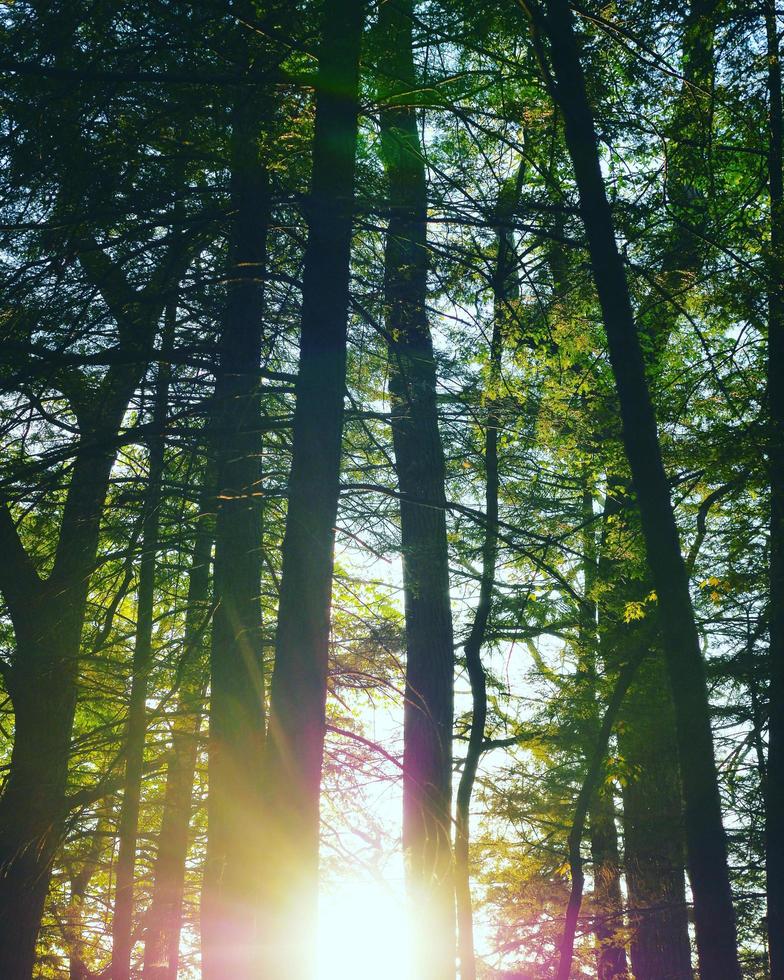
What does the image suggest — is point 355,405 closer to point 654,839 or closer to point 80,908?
point 80,908

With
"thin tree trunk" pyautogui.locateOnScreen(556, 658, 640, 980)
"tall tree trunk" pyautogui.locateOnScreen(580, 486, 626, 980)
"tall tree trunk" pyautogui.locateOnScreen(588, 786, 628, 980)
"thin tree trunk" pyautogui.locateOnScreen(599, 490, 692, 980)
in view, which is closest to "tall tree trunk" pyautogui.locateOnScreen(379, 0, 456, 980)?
"thin tree trunk" pyautogui.locateOnScreen(556, 658, 640, 980)

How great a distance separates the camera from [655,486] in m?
5.47

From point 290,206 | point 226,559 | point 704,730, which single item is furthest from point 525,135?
point 704,730

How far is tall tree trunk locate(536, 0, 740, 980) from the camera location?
194 inches

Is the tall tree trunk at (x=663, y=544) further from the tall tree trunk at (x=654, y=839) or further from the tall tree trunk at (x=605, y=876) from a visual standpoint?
the tall tree trunk at (x=654, y=839)

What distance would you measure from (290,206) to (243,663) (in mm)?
3542

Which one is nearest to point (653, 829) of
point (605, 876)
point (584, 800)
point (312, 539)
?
point (605, 876)

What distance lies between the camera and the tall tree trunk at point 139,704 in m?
6.25

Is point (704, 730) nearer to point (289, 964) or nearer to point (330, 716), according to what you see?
point (289, 964)

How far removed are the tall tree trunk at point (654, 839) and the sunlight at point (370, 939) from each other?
456 centimetres

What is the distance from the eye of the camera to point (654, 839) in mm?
12492

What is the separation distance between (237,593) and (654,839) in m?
9.24

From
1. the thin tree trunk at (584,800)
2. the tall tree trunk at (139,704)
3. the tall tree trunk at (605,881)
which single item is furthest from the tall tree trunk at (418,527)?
the tall tree trunk at (605,881)

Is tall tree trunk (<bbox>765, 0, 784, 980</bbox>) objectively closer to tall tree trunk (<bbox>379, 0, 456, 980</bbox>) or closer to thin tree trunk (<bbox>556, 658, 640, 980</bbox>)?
thin tree trunk (<bbox>556, 658, 640, 980</bbox>)
